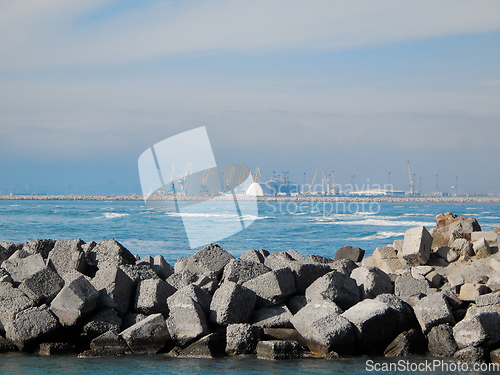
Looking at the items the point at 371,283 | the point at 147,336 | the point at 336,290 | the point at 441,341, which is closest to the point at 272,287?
the point at 336,290

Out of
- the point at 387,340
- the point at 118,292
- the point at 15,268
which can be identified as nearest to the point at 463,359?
the point at 387,340

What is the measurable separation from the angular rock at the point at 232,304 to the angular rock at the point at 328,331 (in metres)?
0.75

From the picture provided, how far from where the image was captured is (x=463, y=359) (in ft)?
19.3

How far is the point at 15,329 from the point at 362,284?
5001mm

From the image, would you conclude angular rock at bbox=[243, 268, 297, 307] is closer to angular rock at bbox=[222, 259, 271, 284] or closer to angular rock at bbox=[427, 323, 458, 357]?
angular rock at bbox=[222, 259, 271, 284]

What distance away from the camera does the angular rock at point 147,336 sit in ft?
20.4

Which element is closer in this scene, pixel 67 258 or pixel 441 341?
pixel 441 341

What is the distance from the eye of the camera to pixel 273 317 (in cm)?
662

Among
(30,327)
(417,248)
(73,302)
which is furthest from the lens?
(417,248)

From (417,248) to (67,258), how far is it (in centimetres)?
708

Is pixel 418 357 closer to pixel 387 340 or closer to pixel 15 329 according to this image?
pixel 387 340

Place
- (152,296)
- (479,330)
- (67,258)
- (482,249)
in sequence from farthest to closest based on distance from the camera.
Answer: (482,249)
(67,258)
(152,296)
(479,330)

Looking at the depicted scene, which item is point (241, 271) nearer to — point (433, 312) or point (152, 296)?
point (152, 296)

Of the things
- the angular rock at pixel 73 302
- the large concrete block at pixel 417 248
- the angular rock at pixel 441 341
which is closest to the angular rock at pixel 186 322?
the angular rock at pixel 73 302
